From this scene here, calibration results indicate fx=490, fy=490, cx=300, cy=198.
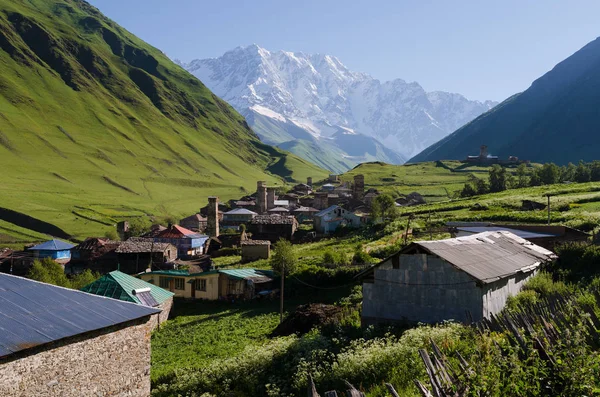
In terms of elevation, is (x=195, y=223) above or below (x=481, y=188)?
below

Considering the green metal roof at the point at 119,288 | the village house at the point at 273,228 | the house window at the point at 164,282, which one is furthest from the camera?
the village house at the point at 273,228

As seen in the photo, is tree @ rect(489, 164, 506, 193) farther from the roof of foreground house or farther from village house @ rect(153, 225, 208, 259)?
the roof of foreground house

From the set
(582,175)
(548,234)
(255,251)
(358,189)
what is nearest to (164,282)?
(255,251)

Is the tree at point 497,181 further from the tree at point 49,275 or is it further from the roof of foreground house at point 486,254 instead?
the tree at point 49,275

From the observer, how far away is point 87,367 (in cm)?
1314

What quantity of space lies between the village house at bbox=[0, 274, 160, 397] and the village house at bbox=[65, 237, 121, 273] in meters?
48.6

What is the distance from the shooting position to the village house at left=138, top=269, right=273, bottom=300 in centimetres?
3944

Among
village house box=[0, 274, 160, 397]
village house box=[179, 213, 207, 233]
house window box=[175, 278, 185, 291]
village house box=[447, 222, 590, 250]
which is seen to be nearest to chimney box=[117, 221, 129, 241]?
village house box=[179, 213, 207, 233]

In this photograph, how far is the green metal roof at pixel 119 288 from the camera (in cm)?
3238

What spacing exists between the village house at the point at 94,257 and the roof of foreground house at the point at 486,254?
4769 cm

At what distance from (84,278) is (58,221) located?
224ft

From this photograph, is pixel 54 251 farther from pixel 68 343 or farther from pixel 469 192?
pixel 469 192

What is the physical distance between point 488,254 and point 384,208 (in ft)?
181

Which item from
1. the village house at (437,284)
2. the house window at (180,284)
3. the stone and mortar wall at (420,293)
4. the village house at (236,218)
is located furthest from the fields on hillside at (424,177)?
the stone and mortar wall at (420,293)
